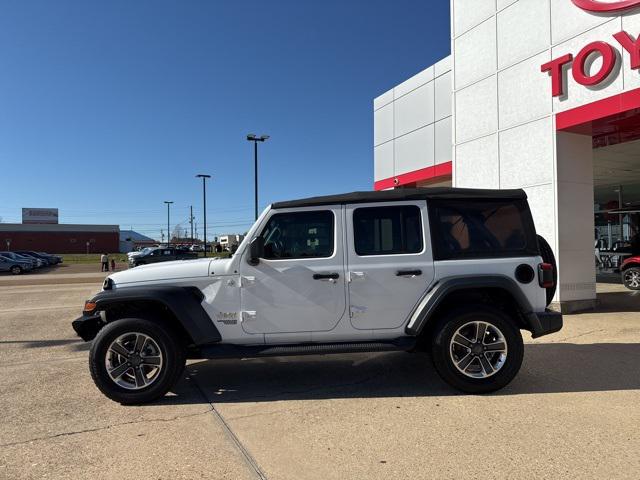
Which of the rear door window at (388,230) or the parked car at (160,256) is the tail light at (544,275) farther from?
the parked car at (160,256)

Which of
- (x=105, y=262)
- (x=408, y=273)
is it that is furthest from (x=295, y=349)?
(x=105, y=262)

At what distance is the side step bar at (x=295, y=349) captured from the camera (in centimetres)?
451

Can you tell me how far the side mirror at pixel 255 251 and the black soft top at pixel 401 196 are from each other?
0.42 metres

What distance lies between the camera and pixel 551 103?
29.9 feet

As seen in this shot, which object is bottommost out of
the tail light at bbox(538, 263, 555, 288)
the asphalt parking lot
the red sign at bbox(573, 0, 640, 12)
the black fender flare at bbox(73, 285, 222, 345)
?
the asphalt parking lot

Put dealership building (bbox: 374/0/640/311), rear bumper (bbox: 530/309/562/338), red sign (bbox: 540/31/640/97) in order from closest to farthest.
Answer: rear bumper (bbox: 530/309/562/338)
red sign (bbox: 540/31/640/97)
dealership building (bbox: 374/0/640/311)

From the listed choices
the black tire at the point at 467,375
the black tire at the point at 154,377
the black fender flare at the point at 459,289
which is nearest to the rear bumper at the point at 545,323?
the black fender flare at the point at 459,289

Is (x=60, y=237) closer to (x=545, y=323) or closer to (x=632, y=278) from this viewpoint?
(x=632, y=278)

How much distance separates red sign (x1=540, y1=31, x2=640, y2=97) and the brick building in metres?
74.8

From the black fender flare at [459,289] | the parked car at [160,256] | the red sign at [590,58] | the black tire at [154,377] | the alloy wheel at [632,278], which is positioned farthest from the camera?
the parked car at [160,256]

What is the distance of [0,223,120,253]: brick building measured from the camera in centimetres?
7244

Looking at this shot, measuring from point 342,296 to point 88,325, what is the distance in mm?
2528

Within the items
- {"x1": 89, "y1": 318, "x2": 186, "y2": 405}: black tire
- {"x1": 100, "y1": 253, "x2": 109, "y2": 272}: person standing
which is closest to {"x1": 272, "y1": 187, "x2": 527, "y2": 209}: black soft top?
{"x1": 89, "y1": 318, "x2": 186, "y2": 405}: black tire

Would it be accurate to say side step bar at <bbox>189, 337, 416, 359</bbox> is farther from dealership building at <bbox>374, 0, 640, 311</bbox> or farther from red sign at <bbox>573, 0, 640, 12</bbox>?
red sign at <bbox>573, 0, 640, 12</bbox>
